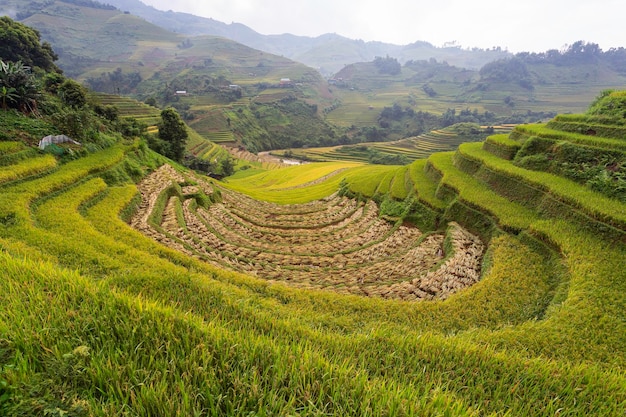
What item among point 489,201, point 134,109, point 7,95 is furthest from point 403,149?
point 7,95

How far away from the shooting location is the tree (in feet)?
98.2

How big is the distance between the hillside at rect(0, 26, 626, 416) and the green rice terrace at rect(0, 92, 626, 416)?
3 cm

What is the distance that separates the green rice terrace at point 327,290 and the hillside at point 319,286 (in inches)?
1.3

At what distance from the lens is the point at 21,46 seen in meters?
36.4

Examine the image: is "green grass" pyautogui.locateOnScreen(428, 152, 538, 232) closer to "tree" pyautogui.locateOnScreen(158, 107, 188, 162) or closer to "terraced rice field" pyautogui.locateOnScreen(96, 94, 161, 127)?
"tree" pyautogui.locateOnScreen(158, 107, 188, 162)

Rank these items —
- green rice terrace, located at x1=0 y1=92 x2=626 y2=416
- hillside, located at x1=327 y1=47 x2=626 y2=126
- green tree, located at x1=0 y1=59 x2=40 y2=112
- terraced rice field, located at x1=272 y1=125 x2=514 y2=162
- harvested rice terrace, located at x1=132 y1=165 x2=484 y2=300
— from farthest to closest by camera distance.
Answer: hillside, located at x1=327 y1=47 x2=626 y2=126 → terraced rice field, located at x1=272 y1=125 x2=514 y2=162 → green tree, located at x1=0 y1=59 x2=40 y2=112 → harvested rice terrace, located at x1=132 y1=165 x2=484 y2=300 → green rice terrace, located at x1=0 y1=92 x2=626 y2=416

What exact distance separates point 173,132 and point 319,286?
29.3 metres

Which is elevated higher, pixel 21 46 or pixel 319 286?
pixel 21 46

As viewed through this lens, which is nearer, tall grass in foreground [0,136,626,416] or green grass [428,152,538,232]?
tall grass in foreground [0,136,626,416]

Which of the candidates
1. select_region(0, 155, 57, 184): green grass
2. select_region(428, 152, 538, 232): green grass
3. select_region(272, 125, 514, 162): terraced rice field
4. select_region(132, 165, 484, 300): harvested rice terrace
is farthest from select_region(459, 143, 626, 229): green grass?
select_region(272, 125, 514, 162): terraced rice field

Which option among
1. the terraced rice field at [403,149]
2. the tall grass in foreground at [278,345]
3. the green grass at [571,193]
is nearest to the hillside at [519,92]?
the terraced rice field at [403,149]

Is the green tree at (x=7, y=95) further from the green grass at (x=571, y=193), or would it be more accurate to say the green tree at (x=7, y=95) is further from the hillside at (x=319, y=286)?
the green grass at (x=571, y=193)

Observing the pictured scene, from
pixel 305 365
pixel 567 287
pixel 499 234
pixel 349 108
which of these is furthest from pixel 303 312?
pixel 349 108

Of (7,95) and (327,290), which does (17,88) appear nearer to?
(7,95)
